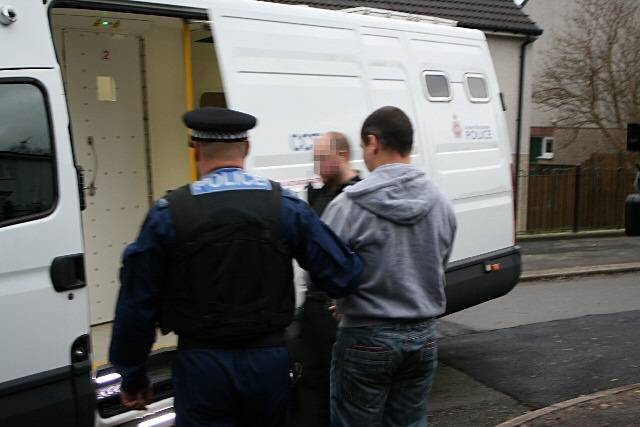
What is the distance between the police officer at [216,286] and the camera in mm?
2176

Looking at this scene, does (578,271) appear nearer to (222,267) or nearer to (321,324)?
(321,324)

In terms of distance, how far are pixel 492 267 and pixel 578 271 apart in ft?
19.9

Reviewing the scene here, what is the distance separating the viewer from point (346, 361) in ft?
8.97

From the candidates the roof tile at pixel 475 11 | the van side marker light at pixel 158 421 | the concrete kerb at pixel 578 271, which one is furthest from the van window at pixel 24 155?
the roof tile at pixel 475 11

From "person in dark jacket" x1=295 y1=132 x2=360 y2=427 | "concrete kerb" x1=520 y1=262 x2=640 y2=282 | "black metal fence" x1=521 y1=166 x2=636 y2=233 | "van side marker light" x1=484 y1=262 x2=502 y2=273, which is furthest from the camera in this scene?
"black metal fence" x1=521 y1=166 x2=636 y2=233

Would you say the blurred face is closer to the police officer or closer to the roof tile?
the police officer

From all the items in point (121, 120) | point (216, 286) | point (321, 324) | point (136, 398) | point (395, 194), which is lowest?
point (321, 324)

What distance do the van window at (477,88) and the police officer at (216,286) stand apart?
151 inches

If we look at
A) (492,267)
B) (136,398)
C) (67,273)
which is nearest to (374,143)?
(136,398)

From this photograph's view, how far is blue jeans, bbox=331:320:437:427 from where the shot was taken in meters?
2.67

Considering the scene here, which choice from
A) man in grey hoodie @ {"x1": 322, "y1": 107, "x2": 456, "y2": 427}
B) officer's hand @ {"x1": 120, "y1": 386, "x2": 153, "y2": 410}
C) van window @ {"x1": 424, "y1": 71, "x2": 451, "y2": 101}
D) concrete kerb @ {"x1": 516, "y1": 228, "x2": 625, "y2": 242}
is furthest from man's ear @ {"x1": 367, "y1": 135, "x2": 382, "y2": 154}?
concrete kerb @ {"x1": 516, "y1": 228, "x2": 625, "y2": 242}

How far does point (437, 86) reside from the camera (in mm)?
5406

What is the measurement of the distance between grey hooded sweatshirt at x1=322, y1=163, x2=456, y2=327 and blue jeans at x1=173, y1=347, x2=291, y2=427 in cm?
52

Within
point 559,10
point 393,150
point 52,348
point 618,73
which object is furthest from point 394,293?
point 559,10
